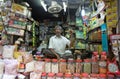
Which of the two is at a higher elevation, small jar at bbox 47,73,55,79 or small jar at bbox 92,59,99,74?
small jar at bbox 92,59,99,74

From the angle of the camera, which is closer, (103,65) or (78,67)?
(103,65)

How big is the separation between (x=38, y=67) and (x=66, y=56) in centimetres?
49

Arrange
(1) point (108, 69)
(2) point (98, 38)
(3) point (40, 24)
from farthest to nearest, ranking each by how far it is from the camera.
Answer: (3) point (40, 24) → (2) point (98, 38) → (1) point (108, 69)

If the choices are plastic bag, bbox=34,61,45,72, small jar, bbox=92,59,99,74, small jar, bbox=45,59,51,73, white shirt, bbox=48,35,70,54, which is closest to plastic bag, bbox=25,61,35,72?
plastic bag, bbox=34,61,45,72

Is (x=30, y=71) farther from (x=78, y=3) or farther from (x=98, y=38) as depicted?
(x=78, y=3)

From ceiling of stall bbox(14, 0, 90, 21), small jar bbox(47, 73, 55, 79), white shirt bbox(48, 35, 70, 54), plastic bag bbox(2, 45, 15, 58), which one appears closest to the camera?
small jar bbox(47, 73, 55, 79)

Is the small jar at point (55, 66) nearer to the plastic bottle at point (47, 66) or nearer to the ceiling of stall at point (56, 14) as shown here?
the plastic bottle at point (47, 66)

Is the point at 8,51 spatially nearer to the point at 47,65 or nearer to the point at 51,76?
the point at 47,65

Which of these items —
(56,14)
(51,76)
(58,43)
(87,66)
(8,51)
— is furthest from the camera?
(56,14)

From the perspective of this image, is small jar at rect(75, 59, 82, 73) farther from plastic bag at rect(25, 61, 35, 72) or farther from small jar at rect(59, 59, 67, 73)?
plastic bag at rect(25, 61, 35, 72)

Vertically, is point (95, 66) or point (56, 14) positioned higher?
point (56, 14)

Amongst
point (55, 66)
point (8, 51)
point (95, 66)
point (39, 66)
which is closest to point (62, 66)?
point (55, 66)

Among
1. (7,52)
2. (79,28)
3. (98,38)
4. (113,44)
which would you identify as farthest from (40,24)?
(113,44)

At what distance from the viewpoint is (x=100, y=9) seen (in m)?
3.53
